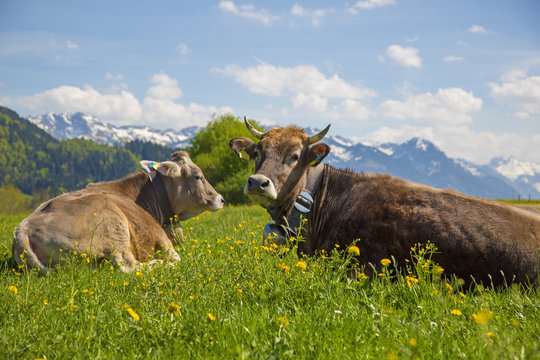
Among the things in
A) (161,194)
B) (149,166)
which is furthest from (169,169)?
(161,194)

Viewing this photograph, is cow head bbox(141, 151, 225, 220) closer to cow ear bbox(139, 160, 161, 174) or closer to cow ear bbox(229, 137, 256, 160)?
cow ear bbox(139, 160, 161, 174)

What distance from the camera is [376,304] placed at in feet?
13.0

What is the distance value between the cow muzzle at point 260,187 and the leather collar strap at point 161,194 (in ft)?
10.6

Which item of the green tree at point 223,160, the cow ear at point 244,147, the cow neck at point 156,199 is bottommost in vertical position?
the green tree at point 223,160

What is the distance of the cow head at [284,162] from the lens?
665cm

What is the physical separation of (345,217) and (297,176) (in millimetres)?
1119

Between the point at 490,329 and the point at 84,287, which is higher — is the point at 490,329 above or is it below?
above

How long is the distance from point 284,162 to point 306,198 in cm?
64

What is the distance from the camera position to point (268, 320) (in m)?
3.60

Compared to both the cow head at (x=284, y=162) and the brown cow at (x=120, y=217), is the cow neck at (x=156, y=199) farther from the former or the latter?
the cow head at (x=284, y=162)

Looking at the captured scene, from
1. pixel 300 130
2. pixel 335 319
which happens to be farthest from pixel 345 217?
pixel 335 319

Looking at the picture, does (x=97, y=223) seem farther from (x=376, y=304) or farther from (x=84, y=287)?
(x=376, y=304)

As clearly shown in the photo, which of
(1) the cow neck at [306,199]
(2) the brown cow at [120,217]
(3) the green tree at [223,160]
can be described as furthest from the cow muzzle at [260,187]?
(3) the green tree at [223,160]

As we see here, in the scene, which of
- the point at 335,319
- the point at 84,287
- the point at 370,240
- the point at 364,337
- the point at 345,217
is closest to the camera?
the point at 364,337
